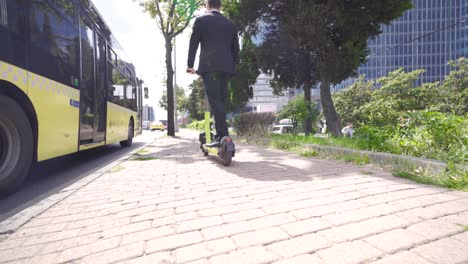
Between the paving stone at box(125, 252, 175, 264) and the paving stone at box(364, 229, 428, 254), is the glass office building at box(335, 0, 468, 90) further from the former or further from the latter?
the paving stone at box(125, 252, 175, 264)

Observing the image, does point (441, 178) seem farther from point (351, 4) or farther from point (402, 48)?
point (402, 48)

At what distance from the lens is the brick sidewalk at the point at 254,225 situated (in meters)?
1.38

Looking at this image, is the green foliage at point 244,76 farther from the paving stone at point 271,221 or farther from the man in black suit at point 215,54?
the paving stone at point 271,221

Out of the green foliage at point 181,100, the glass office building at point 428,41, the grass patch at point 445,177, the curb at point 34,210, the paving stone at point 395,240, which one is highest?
the glass office building at point 428,41

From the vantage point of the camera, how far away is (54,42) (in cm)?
383

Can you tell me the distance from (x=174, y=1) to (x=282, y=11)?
315 inches

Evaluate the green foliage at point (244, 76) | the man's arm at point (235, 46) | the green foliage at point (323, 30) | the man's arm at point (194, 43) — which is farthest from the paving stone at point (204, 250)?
the green foliage at point (244, 76)

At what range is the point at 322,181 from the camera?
2.91 metres

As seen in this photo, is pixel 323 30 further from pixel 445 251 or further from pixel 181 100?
pixel 181 100

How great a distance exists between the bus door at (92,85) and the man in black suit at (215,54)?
219cm

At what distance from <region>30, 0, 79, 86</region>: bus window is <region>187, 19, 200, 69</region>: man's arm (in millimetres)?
1891

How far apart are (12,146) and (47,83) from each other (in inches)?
38.4

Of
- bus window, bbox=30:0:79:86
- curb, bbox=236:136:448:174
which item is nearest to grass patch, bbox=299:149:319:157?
curb, bbox=236:136:448:174

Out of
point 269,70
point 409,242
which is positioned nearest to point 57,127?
point 409,242
